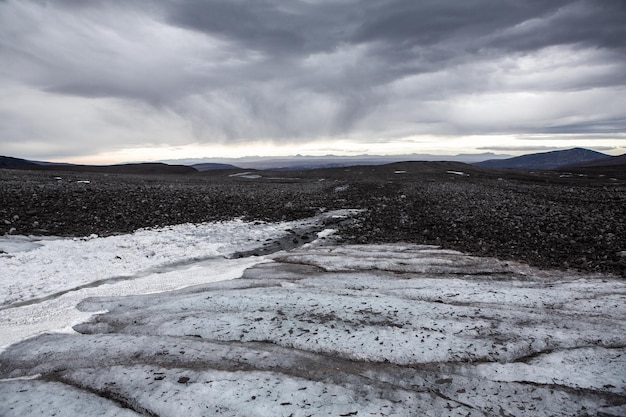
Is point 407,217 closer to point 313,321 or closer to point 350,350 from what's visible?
point 313,321

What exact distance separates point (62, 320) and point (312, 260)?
728 cm

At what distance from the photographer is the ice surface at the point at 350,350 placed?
18.0 feet

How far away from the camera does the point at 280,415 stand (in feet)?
17.0

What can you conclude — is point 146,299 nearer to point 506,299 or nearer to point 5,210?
point 506,299

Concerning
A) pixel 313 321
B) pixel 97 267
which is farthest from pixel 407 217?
pixel 97 267

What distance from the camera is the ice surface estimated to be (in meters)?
5.50

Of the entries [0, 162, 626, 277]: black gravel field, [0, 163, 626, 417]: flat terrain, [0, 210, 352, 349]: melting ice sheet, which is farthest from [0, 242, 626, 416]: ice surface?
[0, 162, 626, 277]: black gravel field

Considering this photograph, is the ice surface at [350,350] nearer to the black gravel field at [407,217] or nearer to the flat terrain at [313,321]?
the flat terrain at [313,321]

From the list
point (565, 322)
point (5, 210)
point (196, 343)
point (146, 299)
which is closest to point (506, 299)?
point (565, 322)

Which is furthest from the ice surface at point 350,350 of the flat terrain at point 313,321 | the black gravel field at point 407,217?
the black gravel field at point 407,217

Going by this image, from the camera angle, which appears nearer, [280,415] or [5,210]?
[280,415]

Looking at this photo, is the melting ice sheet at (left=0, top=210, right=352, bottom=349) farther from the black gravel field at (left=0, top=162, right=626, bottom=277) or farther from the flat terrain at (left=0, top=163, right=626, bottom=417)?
the black gravel field at (left=0, top=162, right=626, bottom=277)

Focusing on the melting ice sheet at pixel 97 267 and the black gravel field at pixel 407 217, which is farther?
the black gravel field at pixel 407 217

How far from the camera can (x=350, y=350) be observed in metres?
6.91
